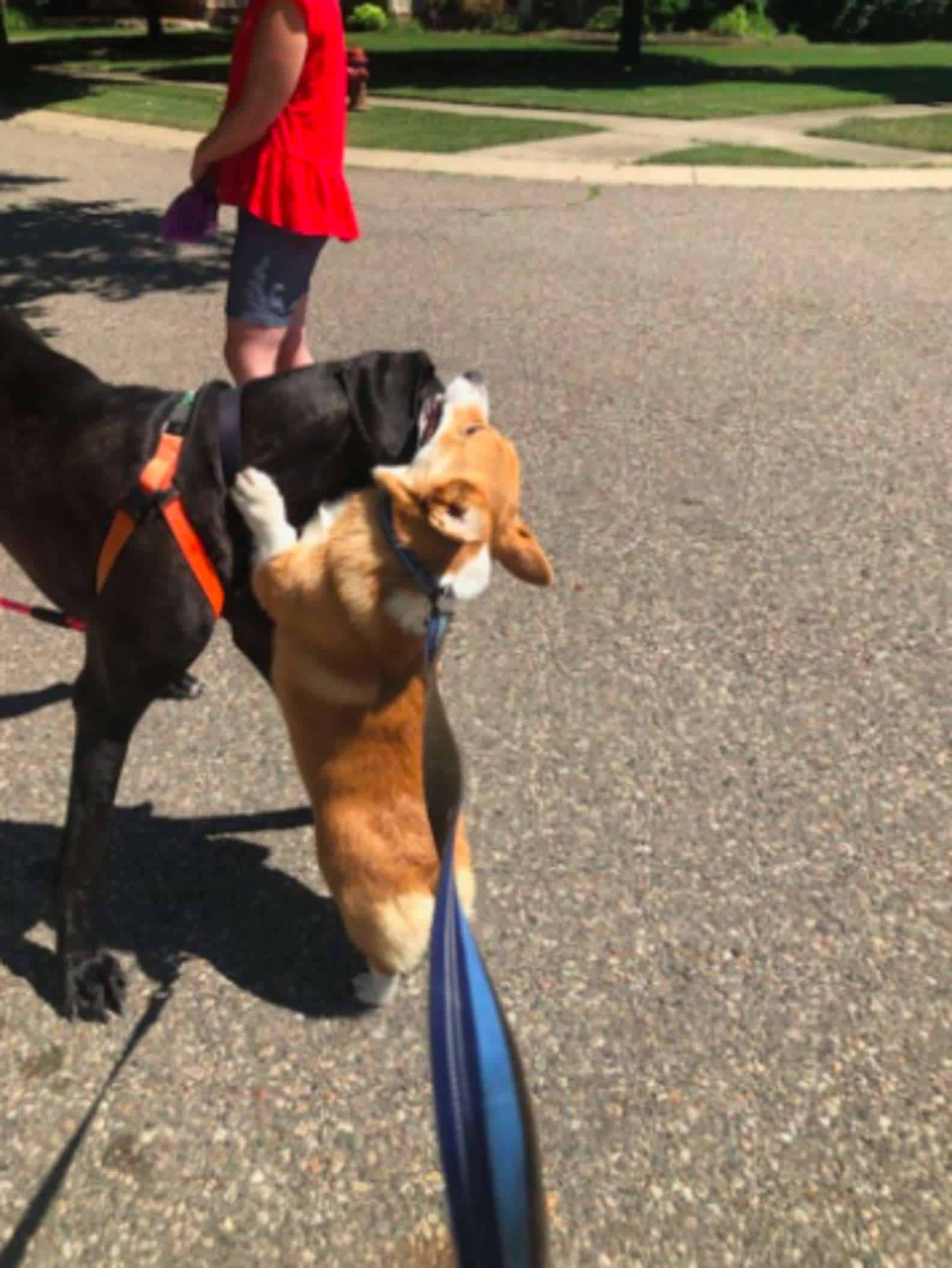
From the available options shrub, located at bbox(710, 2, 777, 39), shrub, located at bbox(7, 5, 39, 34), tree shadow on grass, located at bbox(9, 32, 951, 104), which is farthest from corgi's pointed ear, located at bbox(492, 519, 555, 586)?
shrub, located at bbox(7, 5, 39, 34)

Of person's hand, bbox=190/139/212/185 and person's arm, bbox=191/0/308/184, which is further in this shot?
person's hand, bbox=190/139/212/185

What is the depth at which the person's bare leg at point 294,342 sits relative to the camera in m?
4.13

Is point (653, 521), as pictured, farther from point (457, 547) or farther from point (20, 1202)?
point (20, 1202)

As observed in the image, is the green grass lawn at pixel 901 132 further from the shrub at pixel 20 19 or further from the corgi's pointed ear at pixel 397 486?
the shrub at pixel 20 19

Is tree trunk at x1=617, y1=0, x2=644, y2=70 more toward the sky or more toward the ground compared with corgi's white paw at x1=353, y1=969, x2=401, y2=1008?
more toward the sky

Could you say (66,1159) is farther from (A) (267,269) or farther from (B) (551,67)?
(B) (551,67)

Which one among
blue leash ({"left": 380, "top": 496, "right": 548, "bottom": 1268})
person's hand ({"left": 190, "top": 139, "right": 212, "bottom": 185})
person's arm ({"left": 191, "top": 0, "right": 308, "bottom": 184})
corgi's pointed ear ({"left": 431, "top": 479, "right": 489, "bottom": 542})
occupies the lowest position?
blue leash ({"left": 380, "top": 496, "right": 548, "bottom": 1268})

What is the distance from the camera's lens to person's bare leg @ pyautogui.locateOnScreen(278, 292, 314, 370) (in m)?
4.13

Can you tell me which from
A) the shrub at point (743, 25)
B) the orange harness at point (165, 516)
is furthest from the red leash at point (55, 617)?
the shrub at point (743, 25)

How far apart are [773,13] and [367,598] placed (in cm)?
4382

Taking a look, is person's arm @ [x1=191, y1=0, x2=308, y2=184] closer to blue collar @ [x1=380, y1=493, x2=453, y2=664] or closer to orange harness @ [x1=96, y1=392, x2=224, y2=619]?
orange harness @ [x1=96, y1=392, x2=224, y2=619]

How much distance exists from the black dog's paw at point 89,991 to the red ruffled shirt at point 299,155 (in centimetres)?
229

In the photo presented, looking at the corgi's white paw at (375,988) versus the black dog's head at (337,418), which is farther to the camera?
the corgi's white paw at (375,988)

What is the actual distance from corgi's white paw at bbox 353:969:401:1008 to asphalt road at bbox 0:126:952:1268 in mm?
41
